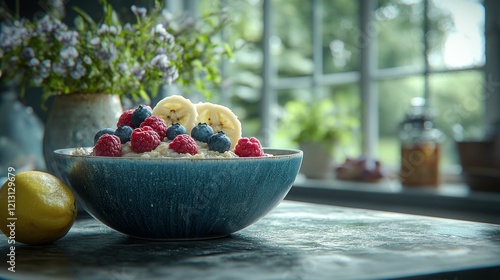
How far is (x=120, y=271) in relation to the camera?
0.75 m

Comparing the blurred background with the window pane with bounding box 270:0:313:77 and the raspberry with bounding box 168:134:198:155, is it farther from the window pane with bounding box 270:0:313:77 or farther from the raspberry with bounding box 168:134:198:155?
the raspberry with bounding box 168:134:198:155

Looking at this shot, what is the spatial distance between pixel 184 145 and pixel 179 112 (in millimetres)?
138

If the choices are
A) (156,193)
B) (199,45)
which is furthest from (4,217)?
(199,45)

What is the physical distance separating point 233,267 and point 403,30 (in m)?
2.75

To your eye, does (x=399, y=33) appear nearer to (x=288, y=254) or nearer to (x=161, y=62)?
(x=161, y=62)

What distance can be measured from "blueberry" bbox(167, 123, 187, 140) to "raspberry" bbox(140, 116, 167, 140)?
1 cm

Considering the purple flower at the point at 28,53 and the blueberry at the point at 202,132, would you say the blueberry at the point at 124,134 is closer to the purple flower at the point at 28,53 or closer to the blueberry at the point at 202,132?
the blueberry at the point at 202,132

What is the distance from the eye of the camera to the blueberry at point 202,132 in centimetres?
102

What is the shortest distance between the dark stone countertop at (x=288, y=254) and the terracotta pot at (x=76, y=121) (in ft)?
0.85

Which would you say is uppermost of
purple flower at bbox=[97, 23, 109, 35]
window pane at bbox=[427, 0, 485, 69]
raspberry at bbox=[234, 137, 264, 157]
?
window pane at bbox=[427, 0, 485, 69]

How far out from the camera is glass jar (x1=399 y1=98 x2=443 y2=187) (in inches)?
108

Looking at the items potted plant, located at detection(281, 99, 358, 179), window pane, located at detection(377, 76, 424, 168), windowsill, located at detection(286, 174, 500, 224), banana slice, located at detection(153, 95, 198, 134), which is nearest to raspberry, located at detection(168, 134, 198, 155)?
banana slice, located at detection(153, 95, 198, 134)

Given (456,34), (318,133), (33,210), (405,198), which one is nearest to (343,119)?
(318,133)

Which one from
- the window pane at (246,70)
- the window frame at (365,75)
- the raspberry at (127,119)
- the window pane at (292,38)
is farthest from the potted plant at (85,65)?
the window pane at (246,70)
